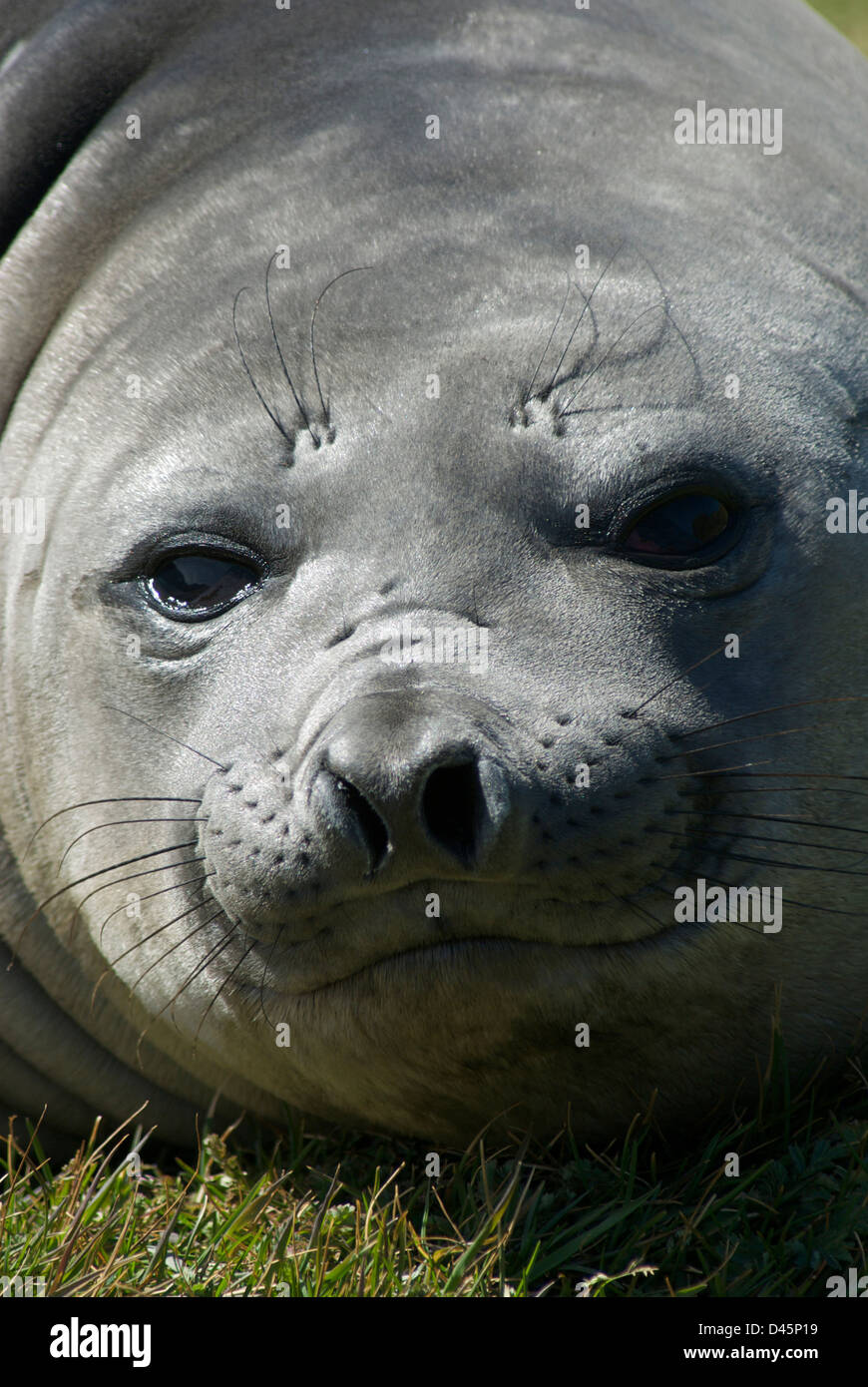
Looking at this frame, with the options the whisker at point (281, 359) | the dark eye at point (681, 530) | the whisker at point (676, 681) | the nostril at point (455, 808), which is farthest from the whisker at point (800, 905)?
the whisker at point (281, 359)

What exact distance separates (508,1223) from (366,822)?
83 centimetres

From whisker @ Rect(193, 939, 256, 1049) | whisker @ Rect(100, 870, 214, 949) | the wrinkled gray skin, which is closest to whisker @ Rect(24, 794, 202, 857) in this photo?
the wrinkled gray skin

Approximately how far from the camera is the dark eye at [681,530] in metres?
2.74

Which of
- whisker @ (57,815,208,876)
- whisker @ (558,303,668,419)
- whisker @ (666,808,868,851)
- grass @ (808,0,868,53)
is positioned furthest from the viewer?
grass @ (808,0,868,53)

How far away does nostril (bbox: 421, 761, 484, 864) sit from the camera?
7.80 ft

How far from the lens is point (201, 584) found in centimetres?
293

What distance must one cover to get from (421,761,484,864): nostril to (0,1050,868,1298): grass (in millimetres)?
685

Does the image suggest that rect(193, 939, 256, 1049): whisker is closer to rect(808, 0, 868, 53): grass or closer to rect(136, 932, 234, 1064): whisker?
rect(136, 932, 234, 1064): whisker

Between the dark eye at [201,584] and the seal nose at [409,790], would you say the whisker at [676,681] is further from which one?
the dark eye at [201,584]

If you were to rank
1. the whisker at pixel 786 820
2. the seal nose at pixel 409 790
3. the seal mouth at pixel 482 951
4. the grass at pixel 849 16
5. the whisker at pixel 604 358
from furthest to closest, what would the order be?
the grass at pixel 849 16 < the whisker at pixel 604 358 < the whisker at pixel 786 820 < the seal mouth at pixel 482 951 < the seal nose at pixel 409 790

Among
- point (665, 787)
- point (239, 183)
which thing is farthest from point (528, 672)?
point (239, 183)

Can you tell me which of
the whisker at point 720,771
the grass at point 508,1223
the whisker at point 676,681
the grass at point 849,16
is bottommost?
the grass at point 508,1223

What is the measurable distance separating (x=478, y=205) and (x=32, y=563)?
115 cm

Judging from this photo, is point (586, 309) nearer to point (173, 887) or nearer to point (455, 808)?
point (455, 808)
